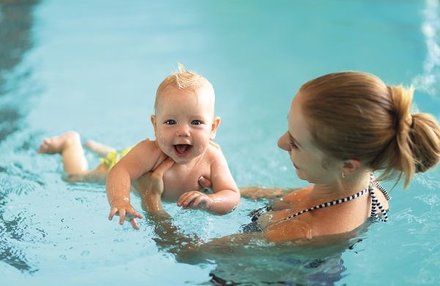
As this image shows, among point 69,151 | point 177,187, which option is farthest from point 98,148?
point 177,187

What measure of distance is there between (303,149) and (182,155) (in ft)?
1.94

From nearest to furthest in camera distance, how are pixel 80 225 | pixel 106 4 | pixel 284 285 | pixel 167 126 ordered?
pixel 284 285
pixel 167 126
pixel 80 225
pixel 106 4

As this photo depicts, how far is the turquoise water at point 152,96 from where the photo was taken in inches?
104

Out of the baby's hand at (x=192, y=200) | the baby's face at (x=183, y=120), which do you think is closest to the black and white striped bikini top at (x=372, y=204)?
the baby's hand at (x=192, y=200)

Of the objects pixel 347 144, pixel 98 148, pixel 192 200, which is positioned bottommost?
pixel 98 148

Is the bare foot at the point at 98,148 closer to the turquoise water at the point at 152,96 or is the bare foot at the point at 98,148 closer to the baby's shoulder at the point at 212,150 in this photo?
the turquoise water at the point at 152,96

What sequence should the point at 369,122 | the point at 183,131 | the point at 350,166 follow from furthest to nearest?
the point at 183,131
the point at 350,166
the point at 369,122

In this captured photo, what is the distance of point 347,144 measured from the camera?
2113mm

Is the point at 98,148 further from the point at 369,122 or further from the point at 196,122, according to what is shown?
the point at 369,122

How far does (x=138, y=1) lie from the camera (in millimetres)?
6109

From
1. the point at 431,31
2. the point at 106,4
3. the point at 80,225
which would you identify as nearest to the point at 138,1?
the point at 106,4

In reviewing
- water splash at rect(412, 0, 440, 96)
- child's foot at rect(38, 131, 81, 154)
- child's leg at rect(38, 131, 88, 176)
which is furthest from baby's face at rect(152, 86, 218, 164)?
water splash at rect(412, 0, 440, 96)

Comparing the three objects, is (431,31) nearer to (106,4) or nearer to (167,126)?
(106,4)

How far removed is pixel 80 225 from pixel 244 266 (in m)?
0.83
